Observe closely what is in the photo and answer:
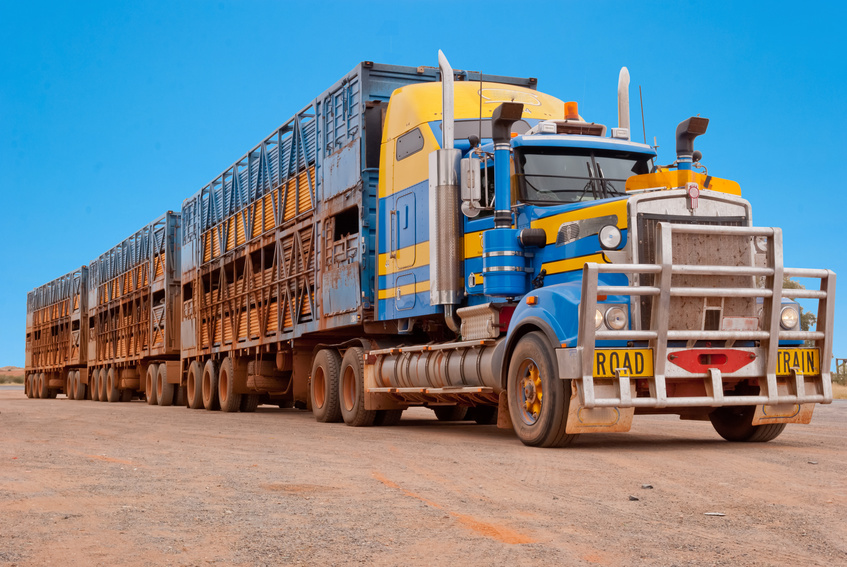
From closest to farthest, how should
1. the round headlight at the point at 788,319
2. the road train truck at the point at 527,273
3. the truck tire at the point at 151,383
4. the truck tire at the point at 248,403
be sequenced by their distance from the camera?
the road train truck at the point at 527,273 → the round headlight at the point at 788,319 → the truck tire at the point at 248,403 → the truck tire at the point at 151,383

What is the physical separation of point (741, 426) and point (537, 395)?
8.24 ft

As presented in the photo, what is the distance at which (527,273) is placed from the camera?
1091 centimetres

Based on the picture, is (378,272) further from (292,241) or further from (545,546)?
(545,546)

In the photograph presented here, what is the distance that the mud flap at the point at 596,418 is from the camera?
30.5ft

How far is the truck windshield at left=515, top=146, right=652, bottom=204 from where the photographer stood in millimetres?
10938

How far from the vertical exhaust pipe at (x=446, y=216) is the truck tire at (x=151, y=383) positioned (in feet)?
58.1

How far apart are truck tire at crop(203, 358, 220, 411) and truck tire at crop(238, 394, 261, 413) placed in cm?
110

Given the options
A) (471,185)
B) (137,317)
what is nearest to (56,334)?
(137,317)

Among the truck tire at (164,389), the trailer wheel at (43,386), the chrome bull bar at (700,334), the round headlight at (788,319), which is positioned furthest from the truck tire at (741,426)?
the trailer wheel at (43,386)

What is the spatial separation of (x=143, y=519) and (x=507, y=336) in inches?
218

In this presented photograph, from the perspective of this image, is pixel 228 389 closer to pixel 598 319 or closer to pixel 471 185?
pixel 471 185

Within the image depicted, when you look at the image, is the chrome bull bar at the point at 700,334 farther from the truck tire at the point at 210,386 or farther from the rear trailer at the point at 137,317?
the rear trailer at the point at 137,317

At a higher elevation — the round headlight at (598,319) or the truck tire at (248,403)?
the round headlight at (598,319)

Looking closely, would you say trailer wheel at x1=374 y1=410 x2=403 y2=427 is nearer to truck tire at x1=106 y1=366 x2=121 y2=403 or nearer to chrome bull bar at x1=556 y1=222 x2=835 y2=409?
chrome bull bar at x1=556 y1=222 x2=835 y2=409
